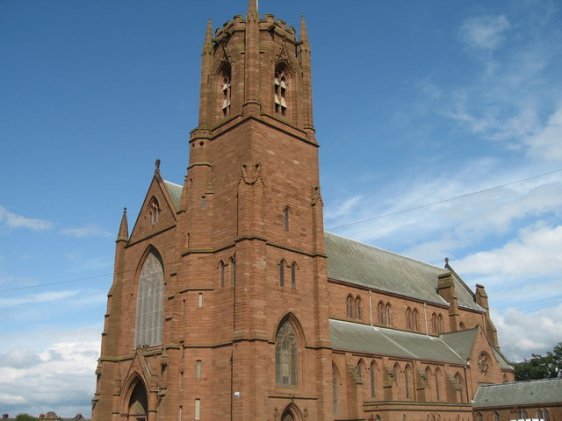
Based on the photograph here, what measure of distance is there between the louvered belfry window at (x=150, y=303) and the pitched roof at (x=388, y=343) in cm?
1264

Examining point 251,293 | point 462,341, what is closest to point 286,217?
point 251,293

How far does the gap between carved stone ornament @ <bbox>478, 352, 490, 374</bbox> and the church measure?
3.86m

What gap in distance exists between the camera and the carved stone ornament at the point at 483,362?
2189 inches

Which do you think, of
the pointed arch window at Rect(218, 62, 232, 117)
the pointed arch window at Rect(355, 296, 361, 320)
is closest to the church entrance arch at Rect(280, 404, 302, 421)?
the pointed arch window at Rect(355, 296, 361, 320)

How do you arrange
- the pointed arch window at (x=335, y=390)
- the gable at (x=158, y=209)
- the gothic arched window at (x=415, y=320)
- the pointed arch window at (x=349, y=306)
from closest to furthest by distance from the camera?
the pointed arch window at (x=335, y=390) < the gable at (x=158, y=209) < the pointed arch window at (x=349, y=306) < the gothic arched window at (x=415, y=320)

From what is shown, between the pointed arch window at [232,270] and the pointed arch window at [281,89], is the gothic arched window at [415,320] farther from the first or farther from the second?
the pointed arch window at [232,270]

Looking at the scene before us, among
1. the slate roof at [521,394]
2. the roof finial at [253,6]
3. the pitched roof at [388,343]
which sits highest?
the roof finial at [253,6]

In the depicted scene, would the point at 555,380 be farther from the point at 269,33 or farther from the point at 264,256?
the point at 269,33

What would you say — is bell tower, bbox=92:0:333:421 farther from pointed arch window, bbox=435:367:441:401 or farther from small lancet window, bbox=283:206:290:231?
pointed arch window, bbox=435:367:441:401

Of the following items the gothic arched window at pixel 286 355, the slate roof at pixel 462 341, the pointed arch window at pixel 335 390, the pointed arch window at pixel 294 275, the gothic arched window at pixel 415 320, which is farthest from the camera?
the gothic arched window at pixel 415 320

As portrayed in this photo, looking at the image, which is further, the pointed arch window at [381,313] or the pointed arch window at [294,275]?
the pointed arch window at [381,313]

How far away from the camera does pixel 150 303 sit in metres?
43.6

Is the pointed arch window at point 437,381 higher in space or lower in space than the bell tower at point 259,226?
lower

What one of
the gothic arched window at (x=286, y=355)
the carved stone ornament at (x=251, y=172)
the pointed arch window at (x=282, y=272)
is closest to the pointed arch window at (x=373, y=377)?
the gothic arched window at (x=286, y=355)
